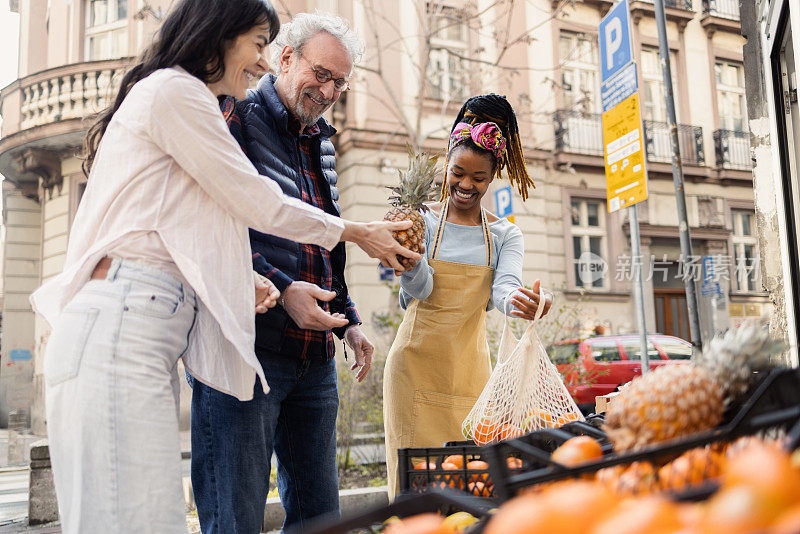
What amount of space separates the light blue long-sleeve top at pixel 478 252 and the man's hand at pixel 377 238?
0.49 m

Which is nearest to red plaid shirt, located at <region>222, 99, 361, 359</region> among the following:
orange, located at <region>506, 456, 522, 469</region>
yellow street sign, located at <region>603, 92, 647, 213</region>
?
orange, located at <region>506, 456, 522, 469</region>

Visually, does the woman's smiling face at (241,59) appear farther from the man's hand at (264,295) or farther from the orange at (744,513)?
the orange at (744,513)

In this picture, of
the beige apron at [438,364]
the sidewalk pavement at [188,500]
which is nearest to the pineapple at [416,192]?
the beige apron at [438,364]

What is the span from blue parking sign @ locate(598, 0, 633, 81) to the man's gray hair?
4635 millimetres

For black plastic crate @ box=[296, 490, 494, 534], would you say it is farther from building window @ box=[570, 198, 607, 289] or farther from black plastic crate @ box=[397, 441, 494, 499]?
building window @ box=[570, 198, 607, 289]

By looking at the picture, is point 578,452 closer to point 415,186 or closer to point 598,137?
point 415,186

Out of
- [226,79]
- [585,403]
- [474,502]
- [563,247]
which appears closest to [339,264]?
[226,79]

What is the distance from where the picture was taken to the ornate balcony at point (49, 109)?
1251 cm

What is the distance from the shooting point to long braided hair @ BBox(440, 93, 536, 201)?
2.85 metres

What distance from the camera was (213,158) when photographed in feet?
5.36

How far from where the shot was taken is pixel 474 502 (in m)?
1.03

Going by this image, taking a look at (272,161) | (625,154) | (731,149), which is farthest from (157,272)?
(731,149)

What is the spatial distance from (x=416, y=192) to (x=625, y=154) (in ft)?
14.8

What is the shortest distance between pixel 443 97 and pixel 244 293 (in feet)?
43.6
